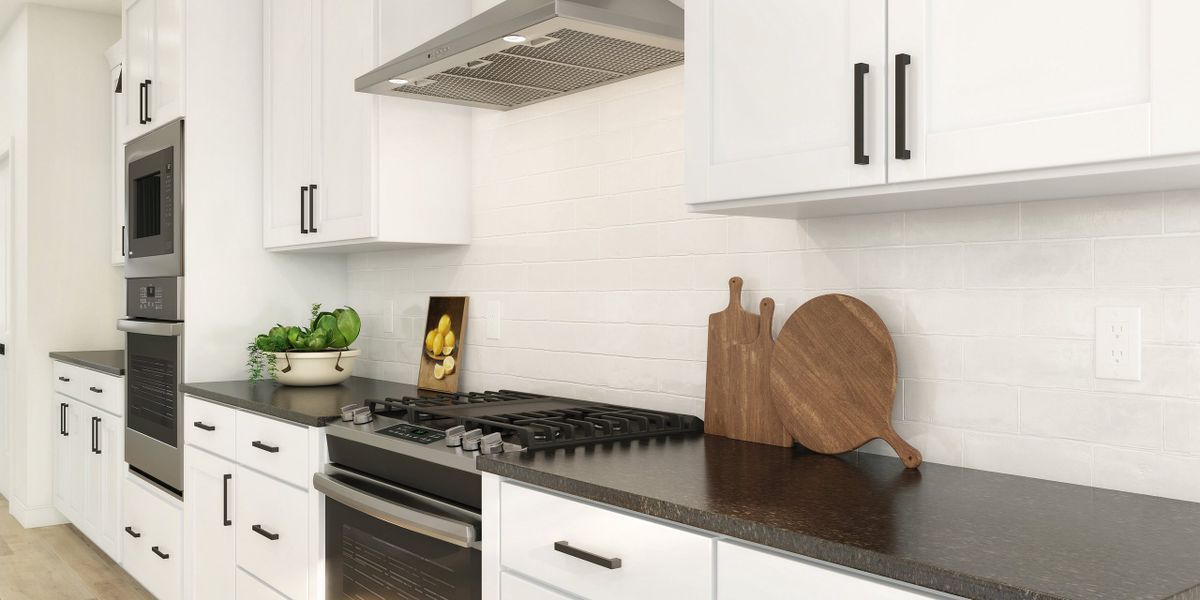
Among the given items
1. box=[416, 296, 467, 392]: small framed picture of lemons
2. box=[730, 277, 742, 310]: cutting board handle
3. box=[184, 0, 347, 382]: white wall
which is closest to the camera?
box=[730, 277, 742, 310]: cutting board handle

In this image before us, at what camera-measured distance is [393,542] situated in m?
2.17

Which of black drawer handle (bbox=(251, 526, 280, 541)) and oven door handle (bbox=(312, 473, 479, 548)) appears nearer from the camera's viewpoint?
oven door handle (bbox=(312, 473, 479, 548))

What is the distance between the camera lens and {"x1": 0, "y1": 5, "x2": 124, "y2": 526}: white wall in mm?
4910

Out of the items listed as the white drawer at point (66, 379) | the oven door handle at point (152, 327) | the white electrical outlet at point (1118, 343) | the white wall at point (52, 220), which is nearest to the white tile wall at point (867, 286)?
the white electrical outlet at point (1118, 343)

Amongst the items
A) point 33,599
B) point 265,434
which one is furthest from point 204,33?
point 33,599

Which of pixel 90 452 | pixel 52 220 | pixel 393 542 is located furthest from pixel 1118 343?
pixel 52 220

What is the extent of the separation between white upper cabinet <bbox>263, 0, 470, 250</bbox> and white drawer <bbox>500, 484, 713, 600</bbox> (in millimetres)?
1421

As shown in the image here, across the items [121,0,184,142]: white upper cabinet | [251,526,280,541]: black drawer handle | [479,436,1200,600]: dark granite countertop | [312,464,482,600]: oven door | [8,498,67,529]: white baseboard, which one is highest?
[121,0,184,142]: white upper cabinet

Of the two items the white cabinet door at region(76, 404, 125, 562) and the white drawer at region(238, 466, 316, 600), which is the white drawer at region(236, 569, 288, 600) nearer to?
the white drawer at region(238, 466, 316, 600)

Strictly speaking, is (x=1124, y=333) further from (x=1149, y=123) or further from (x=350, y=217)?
(x=350, y=217)

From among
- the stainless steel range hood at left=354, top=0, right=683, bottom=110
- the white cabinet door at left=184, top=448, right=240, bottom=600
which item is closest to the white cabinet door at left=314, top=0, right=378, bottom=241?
the stainless steel range hood at left=354, top=0, right=683, bottom=110

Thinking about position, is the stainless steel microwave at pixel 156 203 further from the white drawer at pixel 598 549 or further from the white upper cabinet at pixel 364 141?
the white drawer at pixel 598 549

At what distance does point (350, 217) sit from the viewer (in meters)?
3.04

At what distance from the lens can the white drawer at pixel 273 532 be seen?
2.57 meters
